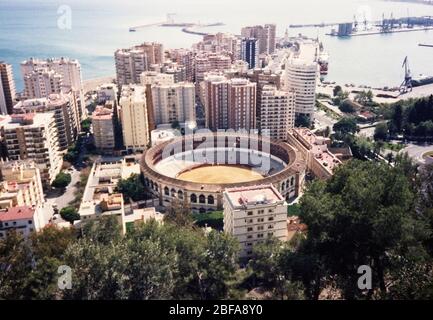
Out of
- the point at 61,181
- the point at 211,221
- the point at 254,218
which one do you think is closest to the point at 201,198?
the point at 211,221

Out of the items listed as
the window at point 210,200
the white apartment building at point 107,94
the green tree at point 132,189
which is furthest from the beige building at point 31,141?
the white apartment building at point 107,94

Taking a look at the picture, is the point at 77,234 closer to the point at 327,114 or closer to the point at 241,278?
the point at 241,278

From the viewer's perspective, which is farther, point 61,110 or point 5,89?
point 5,89

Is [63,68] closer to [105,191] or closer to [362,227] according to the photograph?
[105,191]

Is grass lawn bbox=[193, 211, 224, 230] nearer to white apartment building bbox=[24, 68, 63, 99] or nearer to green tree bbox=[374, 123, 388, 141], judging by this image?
green tree bbox=[374, 123, 388, 141]

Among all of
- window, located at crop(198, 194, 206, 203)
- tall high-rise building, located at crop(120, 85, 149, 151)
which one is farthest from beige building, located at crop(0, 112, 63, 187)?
window, located at crop(198, 194, 206, 203)
